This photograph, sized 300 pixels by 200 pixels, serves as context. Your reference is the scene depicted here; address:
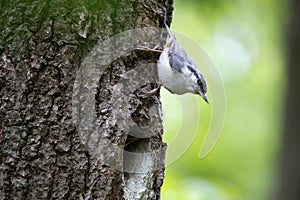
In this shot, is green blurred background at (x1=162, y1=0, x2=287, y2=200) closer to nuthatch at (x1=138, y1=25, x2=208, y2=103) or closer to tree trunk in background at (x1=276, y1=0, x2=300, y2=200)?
nuthatch at (x1=138, y1=25, x2=208, y2=103)

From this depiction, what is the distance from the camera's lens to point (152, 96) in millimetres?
2539

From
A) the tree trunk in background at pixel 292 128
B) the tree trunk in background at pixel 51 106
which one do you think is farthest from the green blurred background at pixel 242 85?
the tree trunk in background at pixel 51 106

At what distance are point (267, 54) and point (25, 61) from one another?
196 inches

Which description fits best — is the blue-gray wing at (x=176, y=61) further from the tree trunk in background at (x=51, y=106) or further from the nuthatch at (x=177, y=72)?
the tree trunk in background at (x=51, y=106)

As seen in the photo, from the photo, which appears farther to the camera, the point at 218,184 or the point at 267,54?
the point at 267,54

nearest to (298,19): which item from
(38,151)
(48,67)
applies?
(48,67)

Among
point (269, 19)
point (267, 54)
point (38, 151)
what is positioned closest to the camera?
point (38, 151)

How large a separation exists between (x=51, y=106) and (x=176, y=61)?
31.1 inches

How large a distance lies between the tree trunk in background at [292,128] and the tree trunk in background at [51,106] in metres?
0.67

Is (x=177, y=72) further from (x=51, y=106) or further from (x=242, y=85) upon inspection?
(x=242, y=85)

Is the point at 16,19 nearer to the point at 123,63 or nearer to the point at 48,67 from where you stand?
the point at 48,67

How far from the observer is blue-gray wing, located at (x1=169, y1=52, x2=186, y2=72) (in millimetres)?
2695

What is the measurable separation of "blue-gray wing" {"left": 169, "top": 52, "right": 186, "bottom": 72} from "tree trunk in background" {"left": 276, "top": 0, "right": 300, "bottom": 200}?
0.62 m

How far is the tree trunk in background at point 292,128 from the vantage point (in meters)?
2.21
